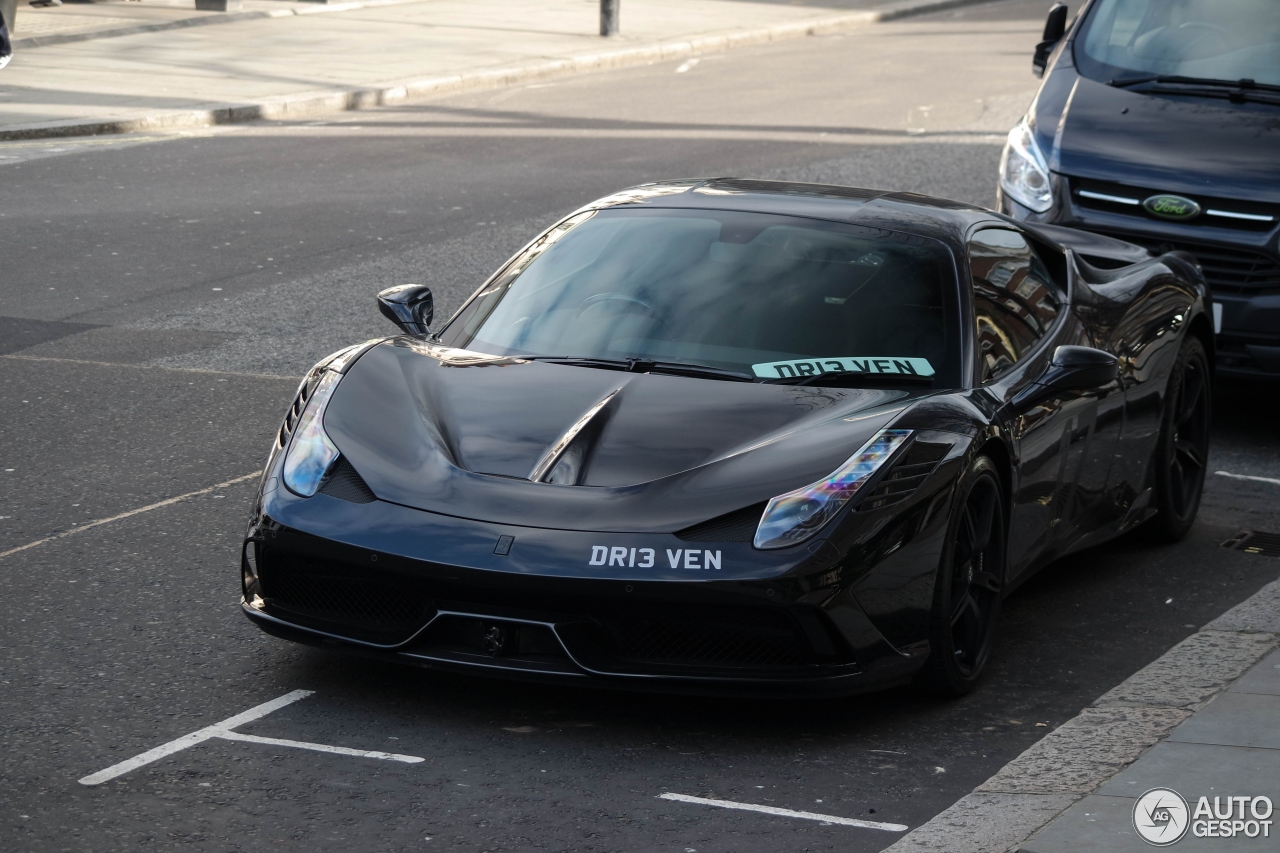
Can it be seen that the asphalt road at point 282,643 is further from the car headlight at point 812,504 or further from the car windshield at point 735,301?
the car windshield at point 735,301

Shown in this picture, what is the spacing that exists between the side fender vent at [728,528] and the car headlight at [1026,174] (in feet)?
15.3

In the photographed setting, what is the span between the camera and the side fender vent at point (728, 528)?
4645mm

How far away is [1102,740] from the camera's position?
15.8 feet

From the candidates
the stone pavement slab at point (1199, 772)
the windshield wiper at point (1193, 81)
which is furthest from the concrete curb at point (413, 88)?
the stone pavement slab at point (1199, 772)

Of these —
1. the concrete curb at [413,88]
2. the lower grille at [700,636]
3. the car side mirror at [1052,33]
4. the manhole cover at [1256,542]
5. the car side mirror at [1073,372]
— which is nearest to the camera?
the lower grille at [700,636]

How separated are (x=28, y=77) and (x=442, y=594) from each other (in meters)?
16.8

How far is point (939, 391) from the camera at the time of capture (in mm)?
5410

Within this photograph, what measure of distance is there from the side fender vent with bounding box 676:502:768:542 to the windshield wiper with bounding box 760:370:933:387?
2.35 feet

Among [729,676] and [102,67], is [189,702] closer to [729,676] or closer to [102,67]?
[729,676]

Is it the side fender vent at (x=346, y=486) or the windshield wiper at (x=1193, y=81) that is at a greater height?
the windshield wiper at (x=1193, y=81)

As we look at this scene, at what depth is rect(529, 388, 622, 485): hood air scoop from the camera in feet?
15.9

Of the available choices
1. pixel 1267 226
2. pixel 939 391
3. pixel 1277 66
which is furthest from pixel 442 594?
pixel 1277 66

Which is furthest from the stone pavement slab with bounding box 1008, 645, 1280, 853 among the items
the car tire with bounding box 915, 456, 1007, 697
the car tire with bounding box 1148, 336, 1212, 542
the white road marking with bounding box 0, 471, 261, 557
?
the white road marking with bounding box 0, 471, 261, 557
